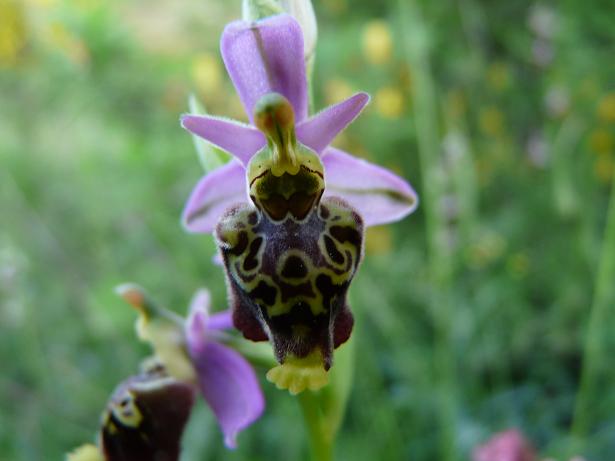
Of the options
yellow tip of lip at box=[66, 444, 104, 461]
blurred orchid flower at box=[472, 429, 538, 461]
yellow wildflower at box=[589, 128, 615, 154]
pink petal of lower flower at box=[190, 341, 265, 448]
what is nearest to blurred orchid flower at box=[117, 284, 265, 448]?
pink petal of lower flower at box=[190, 341, 265, 448]

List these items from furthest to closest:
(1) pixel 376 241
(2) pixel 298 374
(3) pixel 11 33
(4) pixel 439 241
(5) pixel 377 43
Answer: (3) pixel 11 33 → (5) pixel 377 43 → (1) pixel 376 241 → (4) pixel 439 241 → (2) pixel 298 374

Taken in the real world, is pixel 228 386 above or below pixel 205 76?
below

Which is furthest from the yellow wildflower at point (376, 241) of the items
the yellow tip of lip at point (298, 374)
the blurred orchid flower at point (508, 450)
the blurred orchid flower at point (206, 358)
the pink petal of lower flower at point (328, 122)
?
the yellow tip of lip at point (298, 374)

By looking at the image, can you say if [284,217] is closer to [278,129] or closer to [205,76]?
[278,129]

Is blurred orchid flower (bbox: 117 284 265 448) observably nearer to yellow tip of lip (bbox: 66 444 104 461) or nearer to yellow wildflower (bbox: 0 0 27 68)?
yellow tip of lip (bbox: 66 444 104 461)

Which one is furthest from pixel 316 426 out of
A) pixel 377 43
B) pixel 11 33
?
pixel 11 33

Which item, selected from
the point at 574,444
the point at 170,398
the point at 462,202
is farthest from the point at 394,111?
the point at 170,398

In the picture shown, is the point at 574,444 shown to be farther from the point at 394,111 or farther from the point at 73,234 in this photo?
the point at 73,234
